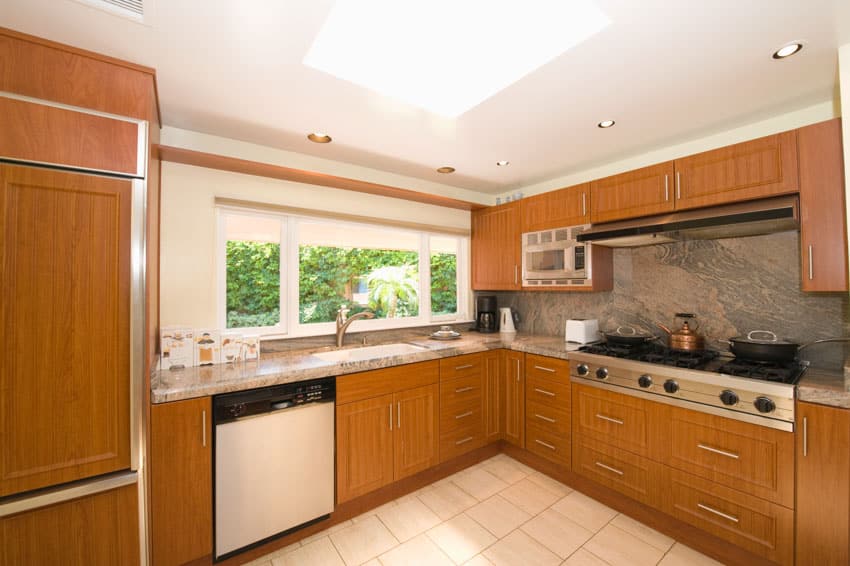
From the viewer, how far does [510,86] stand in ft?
5.62

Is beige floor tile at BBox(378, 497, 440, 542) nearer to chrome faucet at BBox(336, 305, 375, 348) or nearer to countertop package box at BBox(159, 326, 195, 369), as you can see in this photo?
chrome faucet at BBox(336, 305, 375, 348)

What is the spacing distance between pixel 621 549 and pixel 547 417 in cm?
87

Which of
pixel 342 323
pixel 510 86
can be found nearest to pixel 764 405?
pixel 510 86

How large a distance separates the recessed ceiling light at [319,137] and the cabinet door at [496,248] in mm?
1786

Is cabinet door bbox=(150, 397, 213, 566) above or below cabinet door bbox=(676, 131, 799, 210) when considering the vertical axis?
below

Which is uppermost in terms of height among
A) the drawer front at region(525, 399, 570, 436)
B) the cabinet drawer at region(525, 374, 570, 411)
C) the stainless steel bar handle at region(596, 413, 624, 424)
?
the cabinet drawer at region(525, 374, 570, 411)

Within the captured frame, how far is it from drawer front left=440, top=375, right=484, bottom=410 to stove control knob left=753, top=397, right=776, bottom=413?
165 cm

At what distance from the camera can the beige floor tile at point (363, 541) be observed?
1.87 meters

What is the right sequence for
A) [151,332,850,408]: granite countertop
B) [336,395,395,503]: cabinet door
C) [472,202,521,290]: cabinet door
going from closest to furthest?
[151,332,850,408]: granite countertop → [336,395,395,503]: cabinet door → [472,202,521,290]: cabinet door

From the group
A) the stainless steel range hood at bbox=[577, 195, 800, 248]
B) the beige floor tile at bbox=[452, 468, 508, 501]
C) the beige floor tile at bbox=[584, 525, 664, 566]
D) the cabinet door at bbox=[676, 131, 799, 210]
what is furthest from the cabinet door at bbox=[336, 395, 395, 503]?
the cabinet door at bbox=[676, 131, 799, 210]

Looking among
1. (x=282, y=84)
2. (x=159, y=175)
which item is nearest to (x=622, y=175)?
(x=282, y=84)

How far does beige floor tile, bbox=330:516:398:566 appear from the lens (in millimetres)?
1873

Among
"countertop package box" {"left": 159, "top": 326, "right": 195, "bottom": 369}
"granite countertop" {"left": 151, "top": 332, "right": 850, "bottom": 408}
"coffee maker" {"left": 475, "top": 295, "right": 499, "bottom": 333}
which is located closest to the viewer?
"granite countertop" {"left": 151, "top": 332, "right": 850, "bottom": 408}

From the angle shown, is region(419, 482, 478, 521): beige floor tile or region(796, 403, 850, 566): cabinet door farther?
region(419, 482, 478, 521): beige floor tile
